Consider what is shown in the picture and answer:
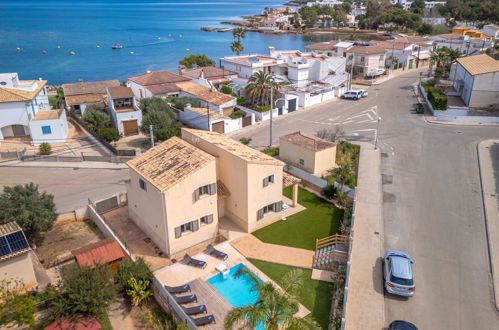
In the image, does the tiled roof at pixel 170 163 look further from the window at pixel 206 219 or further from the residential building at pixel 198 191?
the window at pixel 206 219

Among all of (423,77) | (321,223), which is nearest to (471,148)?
(321,223)

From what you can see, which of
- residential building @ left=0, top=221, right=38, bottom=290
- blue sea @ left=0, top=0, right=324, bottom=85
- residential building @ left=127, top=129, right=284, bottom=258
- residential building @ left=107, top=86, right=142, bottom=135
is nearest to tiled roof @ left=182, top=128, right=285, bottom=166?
residential building @ left=127, top=129, right=284, bottom=258

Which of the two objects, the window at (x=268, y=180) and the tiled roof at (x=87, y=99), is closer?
the window at (x=268, y=180)

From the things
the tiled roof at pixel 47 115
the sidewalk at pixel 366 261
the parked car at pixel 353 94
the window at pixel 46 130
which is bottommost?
the sidewalk at pixel 366 261

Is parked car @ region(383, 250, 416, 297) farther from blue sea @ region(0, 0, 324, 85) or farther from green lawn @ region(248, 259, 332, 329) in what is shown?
blue sea @ region(0, 0, 324, 85)

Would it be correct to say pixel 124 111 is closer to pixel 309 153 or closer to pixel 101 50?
pixel 309 153

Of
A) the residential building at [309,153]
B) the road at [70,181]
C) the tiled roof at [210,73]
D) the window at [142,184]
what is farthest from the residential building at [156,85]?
the window at [142,184]
